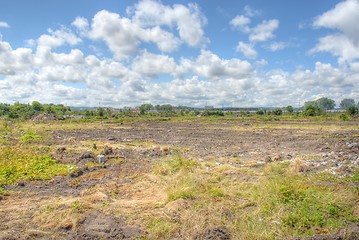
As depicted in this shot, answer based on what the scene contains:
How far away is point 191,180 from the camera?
8.46 m

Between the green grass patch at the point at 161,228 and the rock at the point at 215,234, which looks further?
the green grass patch at the point at 161,228

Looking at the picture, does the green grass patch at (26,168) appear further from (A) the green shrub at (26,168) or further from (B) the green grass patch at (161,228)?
(B) the green grass patch at (161,228)

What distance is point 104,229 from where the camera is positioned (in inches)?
241

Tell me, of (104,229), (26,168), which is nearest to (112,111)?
(26,168)

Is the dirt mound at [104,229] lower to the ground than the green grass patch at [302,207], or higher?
lower

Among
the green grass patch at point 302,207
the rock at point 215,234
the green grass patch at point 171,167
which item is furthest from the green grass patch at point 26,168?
the green grass patch at point 302,207

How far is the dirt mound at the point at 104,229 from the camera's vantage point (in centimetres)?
586

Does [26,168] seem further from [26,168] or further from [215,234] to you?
[215,234]

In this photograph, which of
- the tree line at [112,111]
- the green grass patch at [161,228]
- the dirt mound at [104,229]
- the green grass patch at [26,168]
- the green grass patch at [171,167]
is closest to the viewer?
the green grass patch at [161,228]

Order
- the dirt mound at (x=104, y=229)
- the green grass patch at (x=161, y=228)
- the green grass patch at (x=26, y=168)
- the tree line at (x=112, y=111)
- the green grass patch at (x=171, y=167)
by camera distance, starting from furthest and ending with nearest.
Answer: the tree line at (x=112, y=111) → the green grass patch at (x=171, y=167) → the green grass patch at (x=26, y=168) → the dirt mound at (x=104, y=229) → the green grass patch at (x=161, y=228)

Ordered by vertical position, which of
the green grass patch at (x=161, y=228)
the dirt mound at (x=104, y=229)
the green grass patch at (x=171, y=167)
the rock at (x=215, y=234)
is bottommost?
the dirt mound at (x=104, y=229)

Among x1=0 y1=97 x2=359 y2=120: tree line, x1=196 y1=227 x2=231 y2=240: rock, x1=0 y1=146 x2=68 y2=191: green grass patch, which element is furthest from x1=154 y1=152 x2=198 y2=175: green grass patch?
x1=0 y1=97 x2=359 y2=120: tree line

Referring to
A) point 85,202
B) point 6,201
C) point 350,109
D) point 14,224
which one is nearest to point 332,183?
point 85,202

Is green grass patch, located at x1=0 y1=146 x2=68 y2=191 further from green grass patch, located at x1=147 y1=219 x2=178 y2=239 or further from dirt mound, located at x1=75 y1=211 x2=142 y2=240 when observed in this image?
green grass patch, located at x1=147 y1=219 x2=178 y2=239
